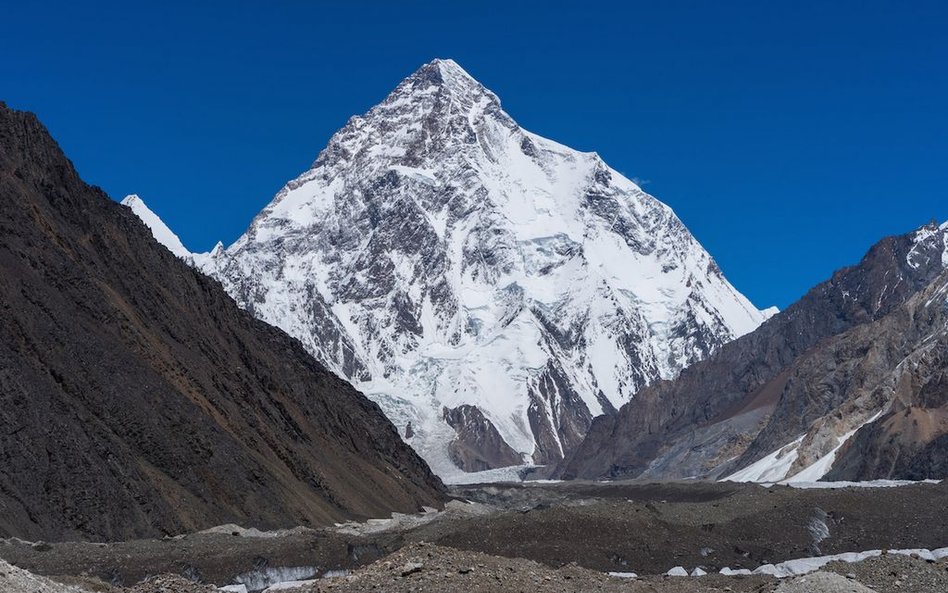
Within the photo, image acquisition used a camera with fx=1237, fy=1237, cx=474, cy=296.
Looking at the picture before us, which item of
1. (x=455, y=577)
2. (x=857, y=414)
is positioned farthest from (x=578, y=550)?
(x=857, y=414)

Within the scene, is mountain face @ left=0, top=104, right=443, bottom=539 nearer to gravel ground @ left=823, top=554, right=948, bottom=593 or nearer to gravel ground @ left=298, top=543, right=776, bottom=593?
gravel ground @ left=298, top=543, right=776, bottom=593

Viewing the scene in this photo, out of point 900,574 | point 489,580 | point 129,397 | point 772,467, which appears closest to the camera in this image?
point 489,580

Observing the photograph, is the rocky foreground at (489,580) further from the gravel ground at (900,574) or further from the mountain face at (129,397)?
the mountain face at (129,397)

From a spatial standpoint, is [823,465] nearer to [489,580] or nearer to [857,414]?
[857,414]

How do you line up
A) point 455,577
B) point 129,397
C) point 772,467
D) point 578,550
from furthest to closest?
1. point 772,467
2. point 129,397
3. point 578,550
4. point 455,577

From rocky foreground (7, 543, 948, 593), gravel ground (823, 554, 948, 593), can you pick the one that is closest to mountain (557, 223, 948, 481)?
gravel ground (823, 554, 948, 593)

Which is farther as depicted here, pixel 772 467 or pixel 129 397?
pixel 772 467

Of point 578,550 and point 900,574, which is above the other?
point 578,550
